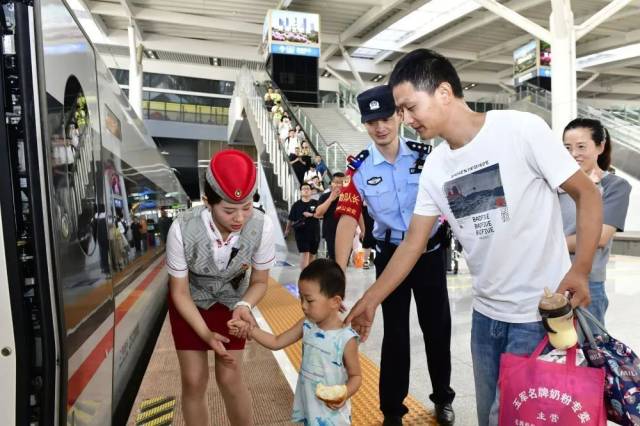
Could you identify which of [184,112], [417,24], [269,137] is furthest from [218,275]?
[184,112]

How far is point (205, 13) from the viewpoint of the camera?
68.1 ft

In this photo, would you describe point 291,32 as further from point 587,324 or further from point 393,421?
point 587,324

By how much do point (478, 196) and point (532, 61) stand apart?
23.6m

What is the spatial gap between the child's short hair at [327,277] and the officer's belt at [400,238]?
2.18 feet

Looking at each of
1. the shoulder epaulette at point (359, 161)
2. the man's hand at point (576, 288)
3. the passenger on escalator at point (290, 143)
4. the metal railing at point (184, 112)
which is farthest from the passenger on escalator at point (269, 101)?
the metal railing at point (184, 112)

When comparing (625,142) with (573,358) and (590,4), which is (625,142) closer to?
(590,4)

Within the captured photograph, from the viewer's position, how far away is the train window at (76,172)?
148 centimetres

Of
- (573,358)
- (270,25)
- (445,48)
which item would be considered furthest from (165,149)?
(573,358)

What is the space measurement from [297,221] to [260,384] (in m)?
4.32

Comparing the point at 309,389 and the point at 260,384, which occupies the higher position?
the point at 309,389

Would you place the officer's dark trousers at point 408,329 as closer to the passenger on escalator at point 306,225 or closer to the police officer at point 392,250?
the police officer at point 392,250

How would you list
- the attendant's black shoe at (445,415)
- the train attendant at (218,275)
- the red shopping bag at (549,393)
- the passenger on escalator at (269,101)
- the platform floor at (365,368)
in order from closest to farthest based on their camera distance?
the red shopping bag at (549,393) → the train attendant at (218,275) → the attendant's black shoe at (445,415) → the platform floor at (365,368) → the passenger on escalator at (269,101)

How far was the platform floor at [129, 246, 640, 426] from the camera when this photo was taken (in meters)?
2.74

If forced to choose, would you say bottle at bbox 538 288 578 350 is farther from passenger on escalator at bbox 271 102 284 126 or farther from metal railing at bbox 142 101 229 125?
metal railing at bbox 142 101 229 125
